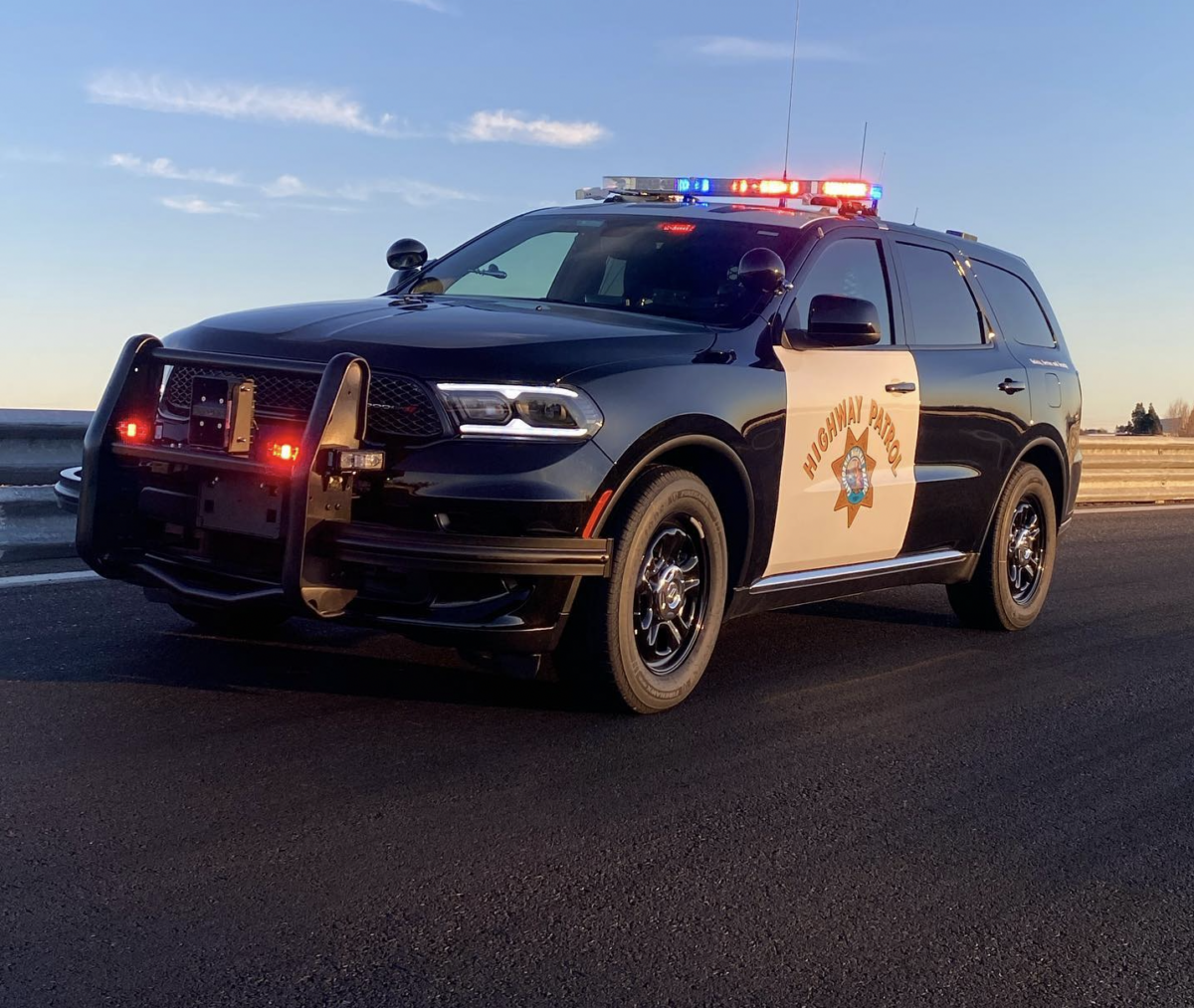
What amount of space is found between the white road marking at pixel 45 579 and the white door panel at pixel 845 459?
3249mm

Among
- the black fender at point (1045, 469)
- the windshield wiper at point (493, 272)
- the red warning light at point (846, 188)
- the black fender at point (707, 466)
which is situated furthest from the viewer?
the black fender at point (1045, 469)

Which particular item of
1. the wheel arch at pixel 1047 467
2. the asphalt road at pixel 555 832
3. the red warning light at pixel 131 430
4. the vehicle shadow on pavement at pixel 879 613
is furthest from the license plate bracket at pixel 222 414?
the wheel arch at pixel 1047 467

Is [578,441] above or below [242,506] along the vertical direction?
above

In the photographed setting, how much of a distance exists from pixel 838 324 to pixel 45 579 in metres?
3.85

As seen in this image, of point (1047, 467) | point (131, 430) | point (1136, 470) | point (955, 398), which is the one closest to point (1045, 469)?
point (1047, 467)

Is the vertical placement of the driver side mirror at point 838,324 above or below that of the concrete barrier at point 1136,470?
above

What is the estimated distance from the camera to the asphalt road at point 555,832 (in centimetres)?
318

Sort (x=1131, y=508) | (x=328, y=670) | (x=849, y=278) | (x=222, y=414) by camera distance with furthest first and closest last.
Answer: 1. (x=1131, y=508)
2. (x=849, y=278)
3. (x=328, y=670)
4. (x=222, y=414)

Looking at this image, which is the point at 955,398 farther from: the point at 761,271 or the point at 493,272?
the point at 493,272

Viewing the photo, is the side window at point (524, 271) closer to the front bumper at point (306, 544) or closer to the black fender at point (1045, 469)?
the front bumper at point (306, 544)

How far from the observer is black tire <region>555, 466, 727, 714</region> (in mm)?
5043

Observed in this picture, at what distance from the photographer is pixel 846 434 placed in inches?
245

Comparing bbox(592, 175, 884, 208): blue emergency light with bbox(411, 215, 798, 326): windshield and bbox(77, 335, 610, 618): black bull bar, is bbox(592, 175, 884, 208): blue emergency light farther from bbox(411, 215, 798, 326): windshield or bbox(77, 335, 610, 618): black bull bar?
bbox(77, 335, 610, 618): black bull bar

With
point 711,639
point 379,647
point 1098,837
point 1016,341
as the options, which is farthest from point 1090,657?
point 379,647
